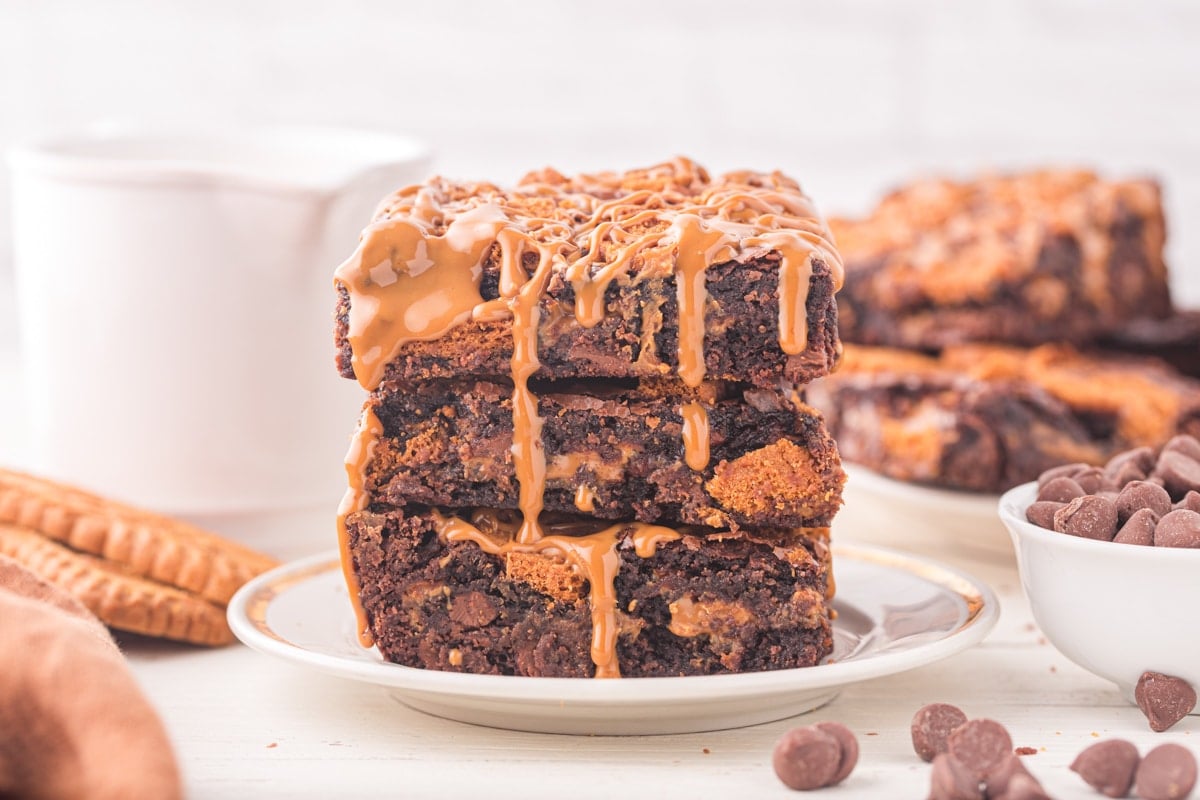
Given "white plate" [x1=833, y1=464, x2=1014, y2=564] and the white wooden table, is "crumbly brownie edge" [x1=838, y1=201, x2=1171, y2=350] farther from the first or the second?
the white wooden table

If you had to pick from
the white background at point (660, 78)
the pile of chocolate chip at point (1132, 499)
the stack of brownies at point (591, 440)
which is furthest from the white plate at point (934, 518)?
the white background at point (660, 78)

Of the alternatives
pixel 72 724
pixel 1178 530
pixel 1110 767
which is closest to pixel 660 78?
pixel 1178 530

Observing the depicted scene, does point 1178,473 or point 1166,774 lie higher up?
point 1178,473

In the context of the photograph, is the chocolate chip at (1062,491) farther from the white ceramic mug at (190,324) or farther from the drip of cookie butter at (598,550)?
the white ceramic mug at (190,324)

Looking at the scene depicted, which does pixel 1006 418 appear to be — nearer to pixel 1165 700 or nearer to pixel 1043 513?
pixel 1043 513

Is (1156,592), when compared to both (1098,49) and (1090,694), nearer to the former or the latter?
(1090,694)

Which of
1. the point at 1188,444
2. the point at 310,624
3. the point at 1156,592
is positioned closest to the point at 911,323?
the point at 1188,444
